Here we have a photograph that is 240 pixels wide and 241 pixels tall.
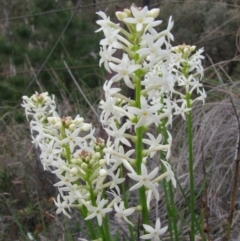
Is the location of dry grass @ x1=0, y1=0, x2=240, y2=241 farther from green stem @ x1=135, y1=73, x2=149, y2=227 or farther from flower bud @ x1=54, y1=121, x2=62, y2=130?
green stem @ x1=135, y1=73, x2=149, y2=227

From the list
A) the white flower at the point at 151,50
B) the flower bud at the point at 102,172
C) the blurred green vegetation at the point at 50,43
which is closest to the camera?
Result: the white flower at the point at 151,50

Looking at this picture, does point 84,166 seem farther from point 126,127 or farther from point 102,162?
point 126,127

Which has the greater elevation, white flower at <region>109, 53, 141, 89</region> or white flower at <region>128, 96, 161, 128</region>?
white flower at <region>109, 53, 141, 89</region>

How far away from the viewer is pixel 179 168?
521cm

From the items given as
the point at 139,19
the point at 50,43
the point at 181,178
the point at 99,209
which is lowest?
the point at 50,43

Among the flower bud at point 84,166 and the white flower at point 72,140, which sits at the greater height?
the white flower at point 72,140

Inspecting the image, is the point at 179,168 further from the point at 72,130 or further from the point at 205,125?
the point at 72,130

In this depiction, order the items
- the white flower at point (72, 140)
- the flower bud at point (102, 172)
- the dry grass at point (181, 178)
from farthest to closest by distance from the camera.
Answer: the dry grass at point (181, 178) < the white flower at point (72, 140) < the flower bud at point (102, 172)

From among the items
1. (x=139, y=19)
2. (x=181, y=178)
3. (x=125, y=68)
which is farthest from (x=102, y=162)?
(x=181, y=178)

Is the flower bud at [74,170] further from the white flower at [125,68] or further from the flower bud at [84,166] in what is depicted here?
the white flower at [125,68]

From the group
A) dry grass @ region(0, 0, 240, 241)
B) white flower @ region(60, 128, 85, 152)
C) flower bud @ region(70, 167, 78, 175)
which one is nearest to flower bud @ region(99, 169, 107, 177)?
flower bud @ region(70, 167, 78, 175)

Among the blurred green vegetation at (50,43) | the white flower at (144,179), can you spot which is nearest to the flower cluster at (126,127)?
the white flower at (144,179)

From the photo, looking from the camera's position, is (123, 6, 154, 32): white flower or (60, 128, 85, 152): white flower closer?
(123, 6, 154, 32): white flower

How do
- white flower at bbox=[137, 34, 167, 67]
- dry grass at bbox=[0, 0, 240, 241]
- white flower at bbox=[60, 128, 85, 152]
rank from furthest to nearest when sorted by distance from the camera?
dry grass at bbox=[0, 0, 240, 241]
white flower at bbox=[60, 128, 85, 152]
white flower at bbox=[137, 34, 167, 67]
